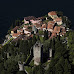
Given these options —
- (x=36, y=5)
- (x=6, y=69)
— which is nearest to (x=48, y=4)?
(x=36, y=5)

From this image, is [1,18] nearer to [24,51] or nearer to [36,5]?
[36,5]

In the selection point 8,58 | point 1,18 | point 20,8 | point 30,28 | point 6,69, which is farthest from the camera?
point 20,8

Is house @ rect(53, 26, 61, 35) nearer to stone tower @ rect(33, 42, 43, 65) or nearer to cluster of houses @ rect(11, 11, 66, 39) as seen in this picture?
cluster of houses @ rect(11, 11, 66, 39)

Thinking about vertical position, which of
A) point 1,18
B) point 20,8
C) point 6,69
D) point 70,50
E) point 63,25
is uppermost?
point 20,8

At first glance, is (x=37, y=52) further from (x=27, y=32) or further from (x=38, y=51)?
(x=27, y=32)

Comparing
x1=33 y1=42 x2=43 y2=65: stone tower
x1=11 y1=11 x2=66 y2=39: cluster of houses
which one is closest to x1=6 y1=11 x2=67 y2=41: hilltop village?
x1=11 y1=11 x2=66 y2=39: cluster of houses

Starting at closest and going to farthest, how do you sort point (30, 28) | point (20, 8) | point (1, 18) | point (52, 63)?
point (52, 63), point (30, 28), point (1, 18), point (20, 8)

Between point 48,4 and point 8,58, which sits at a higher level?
point 48,4

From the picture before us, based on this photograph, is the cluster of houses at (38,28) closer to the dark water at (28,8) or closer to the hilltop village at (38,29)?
the hilltop village at (38,29)
